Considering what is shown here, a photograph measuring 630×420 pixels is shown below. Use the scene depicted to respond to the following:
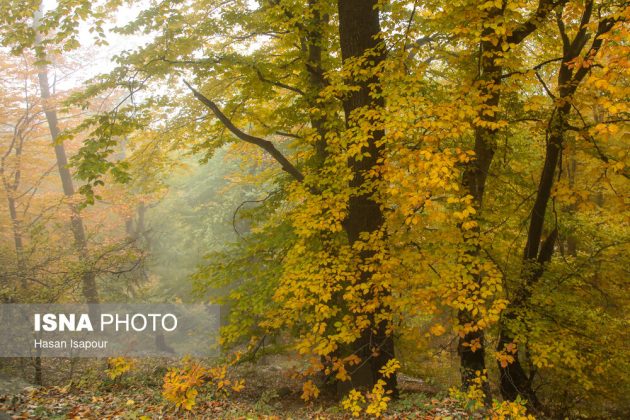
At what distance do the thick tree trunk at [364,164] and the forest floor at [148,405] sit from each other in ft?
2.57

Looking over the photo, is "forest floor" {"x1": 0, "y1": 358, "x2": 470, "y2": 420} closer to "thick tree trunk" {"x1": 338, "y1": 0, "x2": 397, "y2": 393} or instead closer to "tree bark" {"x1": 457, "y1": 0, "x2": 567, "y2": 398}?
"thick tree trunk" {"x1": 338, "y1": 0, "x2": 397, "y2": 393}

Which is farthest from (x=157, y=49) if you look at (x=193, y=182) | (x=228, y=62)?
(x=193, y=182)

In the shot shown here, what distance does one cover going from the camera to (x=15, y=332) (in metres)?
9.09

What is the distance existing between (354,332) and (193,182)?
1957cm

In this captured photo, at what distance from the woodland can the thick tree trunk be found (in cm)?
3

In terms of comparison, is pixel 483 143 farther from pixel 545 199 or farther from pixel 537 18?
pixel 537 18

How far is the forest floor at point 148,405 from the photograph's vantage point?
6242 millimetres

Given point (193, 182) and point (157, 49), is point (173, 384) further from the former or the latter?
point (193, 182)

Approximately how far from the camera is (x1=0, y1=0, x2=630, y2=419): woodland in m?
5.89

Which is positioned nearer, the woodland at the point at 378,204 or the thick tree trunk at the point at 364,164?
the woodland at the point at 378,204

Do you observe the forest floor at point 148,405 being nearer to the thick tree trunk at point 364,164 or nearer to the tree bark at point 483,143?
the thick tree trunk at point 364,164

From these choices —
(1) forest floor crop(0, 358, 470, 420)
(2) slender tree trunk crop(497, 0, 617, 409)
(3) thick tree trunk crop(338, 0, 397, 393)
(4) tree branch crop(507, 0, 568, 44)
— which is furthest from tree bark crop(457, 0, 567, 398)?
(3) thick tree trunk crop(338, 0, 397, 393)

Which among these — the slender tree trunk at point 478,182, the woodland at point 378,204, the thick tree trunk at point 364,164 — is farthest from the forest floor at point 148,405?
the slender tree trunk at point 478,182

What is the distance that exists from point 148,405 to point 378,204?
201 inches
